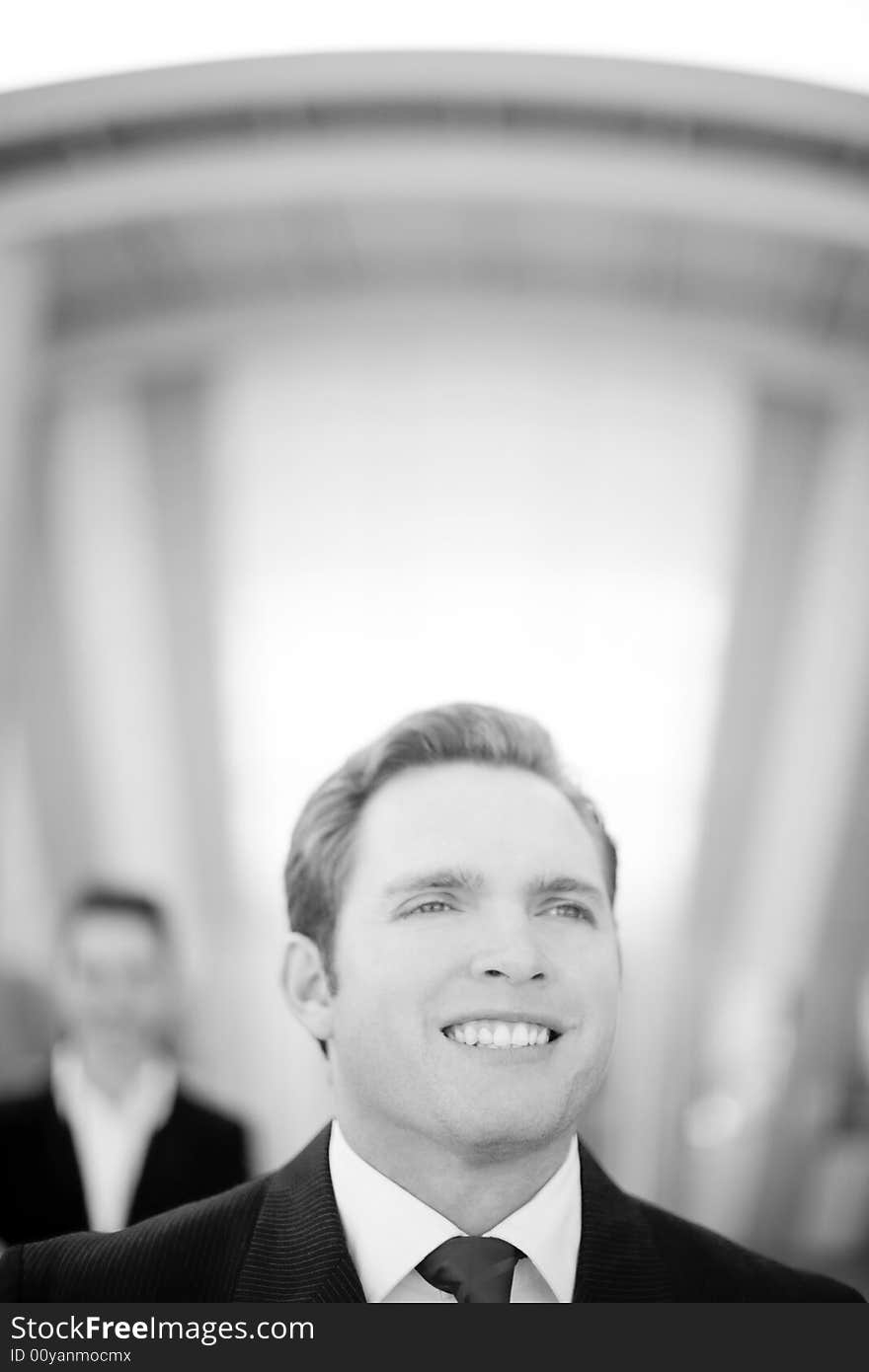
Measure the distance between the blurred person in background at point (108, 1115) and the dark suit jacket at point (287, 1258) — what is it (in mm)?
162

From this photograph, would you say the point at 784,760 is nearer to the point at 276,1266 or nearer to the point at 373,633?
the point at 373,633

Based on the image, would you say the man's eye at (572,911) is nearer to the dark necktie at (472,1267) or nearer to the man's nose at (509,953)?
the man's nose at (509,953)

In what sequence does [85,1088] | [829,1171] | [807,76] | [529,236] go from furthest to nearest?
[529,236]
[829,1171]
[807,76]
[85,1088]

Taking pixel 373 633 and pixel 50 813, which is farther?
pixel 50 813

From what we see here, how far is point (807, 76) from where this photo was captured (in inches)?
69.7

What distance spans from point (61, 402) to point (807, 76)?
10.0 ft

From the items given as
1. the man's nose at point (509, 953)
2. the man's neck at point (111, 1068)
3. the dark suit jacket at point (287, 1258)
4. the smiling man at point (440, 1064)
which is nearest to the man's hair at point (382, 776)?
the smiling man at point (440, 1064)

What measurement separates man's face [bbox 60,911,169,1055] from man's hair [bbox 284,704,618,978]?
28 centimetres

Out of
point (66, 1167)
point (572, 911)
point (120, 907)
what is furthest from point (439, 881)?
point (66, 1167)

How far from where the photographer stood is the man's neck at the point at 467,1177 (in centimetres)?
110

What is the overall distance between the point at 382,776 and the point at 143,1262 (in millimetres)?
505

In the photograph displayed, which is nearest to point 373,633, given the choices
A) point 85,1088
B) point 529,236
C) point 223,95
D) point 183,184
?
point 529,236

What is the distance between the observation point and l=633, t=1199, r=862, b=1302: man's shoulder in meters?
1.20

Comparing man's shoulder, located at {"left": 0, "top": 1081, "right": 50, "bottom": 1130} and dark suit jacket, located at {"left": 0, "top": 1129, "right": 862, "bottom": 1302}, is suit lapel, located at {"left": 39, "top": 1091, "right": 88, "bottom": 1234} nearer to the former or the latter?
man's shoulder, located at {"left": 0, "top": 1081, "right": 50, "bottom": 1130}
